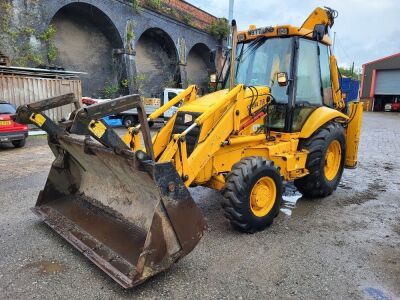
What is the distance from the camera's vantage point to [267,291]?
10.2 ft

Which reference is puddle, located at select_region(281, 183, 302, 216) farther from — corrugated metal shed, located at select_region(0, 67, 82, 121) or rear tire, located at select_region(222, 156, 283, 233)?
corrugated metal shed, located at select_region(0, 67, 82, 121)

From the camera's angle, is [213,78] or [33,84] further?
[33,84]

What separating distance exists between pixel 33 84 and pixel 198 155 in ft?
36.8

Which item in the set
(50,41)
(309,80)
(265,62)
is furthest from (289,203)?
(50,41)

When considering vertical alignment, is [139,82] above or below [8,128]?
above

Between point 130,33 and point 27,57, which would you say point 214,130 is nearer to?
point 27,57

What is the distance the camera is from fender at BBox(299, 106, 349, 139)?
521cm

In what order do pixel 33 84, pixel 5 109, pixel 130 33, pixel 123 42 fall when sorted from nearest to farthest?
1. pixel 5 109
2. pixel 33 84
3. pixel 123 42
4. pixel 130 33

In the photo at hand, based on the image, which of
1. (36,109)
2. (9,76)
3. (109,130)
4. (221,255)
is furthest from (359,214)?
(9,76)

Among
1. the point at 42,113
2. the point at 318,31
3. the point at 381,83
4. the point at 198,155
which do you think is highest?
the point at 318,31

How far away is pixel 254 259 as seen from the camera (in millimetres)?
3664

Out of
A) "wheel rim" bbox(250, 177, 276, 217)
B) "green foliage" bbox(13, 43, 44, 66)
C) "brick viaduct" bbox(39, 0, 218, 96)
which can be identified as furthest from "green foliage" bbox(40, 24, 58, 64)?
"wheel rim" bbox(250, 177, 276, 217)

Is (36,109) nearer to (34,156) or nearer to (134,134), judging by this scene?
(134,134)

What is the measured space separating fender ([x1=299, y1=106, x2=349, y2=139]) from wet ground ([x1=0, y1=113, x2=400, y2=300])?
3.69 ft
